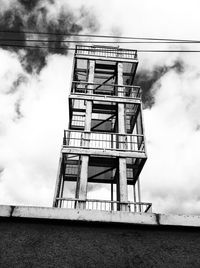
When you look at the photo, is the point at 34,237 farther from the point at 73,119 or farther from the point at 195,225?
the point at 73,119

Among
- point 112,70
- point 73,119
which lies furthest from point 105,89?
point 73,119

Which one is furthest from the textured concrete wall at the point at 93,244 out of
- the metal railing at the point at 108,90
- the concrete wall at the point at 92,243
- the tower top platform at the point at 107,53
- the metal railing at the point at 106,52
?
the metal railing at the point at 106,52

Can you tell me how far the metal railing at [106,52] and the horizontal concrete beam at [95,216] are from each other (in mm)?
13438

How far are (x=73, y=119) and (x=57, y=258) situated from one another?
1114cm

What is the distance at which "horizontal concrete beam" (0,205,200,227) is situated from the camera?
258 centimetres

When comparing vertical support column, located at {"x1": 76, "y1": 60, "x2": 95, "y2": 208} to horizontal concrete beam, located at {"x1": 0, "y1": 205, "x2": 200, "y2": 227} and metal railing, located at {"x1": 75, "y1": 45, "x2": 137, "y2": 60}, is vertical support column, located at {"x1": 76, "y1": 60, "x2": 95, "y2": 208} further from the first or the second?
horizontal concrete beam, located at {"x1": 0, "y1": 205, "x2": 200, "y2": 227}

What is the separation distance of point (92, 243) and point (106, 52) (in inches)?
565

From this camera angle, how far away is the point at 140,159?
10195mm

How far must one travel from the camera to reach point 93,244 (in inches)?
98.0

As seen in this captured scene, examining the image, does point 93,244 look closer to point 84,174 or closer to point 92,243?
point 92,243

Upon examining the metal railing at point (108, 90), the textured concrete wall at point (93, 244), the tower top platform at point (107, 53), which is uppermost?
the tower top platform at point (107, 53)

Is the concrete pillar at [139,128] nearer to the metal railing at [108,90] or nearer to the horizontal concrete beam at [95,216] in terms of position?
the metal railing at [108,90]

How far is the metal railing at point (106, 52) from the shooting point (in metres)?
14.5

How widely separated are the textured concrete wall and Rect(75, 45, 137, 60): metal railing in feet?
44.5
